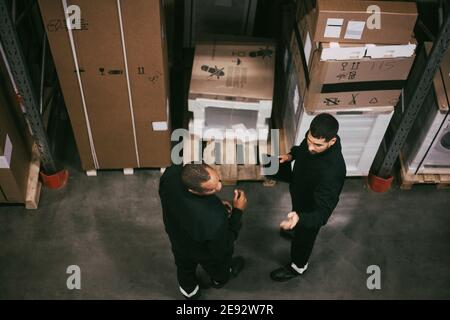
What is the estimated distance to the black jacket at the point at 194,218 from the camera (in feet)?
10.6

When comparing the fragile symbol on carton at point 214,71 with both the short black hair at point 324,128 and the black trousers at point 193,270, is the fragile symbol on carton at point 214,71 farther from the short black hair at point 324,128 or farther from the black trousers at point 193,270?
the black trousers at point 193,270

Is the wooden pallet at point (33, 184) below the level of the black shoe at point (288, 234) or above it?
above

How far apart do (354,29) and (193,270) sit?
2.17 metres

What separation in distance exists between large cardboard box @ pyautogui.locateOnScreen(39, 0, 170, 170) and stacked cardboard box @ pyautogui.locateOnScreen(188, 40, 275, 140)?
0.35m

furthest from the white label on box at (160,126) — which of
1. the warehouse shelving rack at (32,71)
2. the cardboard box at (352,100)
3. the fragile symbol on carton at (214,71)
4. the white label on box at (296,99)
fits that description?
the cardboard box at (352,100)

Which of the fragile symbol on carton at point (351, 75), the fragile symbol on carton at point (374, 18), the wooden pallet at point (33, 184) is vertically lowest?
the wooden pallet at point (33, 184)

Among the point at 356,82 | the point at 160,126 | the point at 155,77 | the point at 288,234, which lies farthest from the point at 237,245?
the point at 356,82

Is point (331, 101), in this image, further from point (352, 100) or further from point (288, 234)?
point (288, 234)

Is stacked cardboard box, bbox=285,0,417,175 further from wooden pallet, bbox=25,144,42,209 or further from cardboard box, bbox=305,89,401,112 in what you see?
wooden pallet, bbox=25,144,42,209

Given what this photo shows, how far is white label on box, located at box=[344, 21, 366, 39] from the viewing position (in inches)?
149

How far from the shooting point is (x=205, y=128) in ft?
16.3

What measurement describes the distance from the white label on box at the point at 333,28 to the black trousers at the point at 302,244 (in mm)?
1440

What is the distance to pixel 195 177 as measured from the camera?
10.2 feet

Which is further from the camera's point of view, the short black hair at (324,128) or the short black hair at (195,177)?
the short black hair at (324,128)
